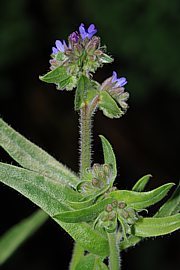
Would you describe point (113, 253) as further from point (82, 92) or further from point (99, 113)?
point (99, 113)

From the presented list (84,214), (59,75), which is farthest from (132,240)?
(59,75)

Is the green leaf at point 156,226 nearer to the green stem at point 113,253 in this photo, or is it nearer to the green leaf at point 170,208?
the green stem at point 113,253

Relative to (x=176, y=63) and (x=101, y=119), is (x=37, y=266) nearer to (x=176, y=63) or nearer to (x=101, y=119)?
(x=101, y=119)

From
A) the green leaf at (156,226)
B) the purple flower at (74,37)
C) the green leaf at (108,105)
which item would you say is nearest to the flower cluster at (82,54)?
the purple flower at (74,37)

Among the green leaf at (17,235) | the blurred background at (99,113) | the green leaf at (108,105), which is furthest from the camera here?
the blurred background at (99,113)

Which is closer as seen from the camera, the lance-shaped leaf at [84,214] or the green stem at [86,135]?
the lance-shaped leaf at [84,214]

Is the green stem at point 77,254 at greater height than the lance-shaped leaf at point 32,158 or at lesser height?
lesser

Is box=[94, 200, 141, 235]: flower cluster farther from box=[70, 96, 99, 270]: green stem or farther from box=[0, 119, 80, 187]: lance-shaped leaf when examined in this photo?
box=[0, 119, 80, 187]: lance-shaped leaf

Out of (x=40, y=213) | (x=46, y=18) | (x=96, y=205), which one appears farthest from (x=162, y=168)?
(x=96, y=205)
